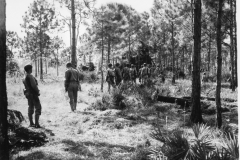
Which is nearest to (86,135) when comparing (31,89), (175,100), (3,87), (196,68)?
(31,89)

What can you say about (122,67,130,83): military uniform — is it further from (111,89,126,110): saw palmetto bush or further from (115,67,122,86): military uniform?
(111,89,126,110): saw palmetto bush

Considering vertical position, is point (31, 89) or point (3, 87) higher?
point (3, 87)

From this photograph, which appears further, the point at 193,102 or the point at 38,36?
the point at 38,36

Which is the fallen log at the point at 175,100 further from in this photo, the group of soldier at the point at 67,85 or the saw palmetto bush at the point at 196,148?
the saw palmetto bush at the point at 196,148

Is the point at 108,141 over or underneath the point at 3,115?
underneath

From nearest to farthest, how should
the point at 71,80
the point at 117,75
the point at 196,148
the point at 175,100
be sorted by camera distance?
the point at 196,148 < the point at 71,80 < the point at 175,100 < the point at 117,75

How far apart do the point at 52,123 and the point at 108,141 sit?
2.83m

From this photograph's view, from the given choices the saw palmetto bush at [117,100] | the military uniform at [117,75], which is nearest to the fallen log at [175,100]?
the saw palmetto bush at [117,100]

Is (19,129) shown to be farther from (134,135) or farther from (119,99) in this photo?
(119,99)

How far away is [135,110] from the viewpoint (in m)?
9.27

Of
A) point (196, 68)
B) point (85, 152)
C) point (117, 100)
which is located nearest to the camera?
point (85, 152)

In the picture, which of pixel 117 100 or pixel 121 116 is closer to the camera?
pixel 121 116

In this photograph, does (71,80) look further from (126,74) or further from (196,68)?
(126,74)

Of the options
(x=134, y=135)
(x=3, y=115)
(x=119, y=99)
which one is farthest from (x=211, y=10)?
(x=3, y=115)
